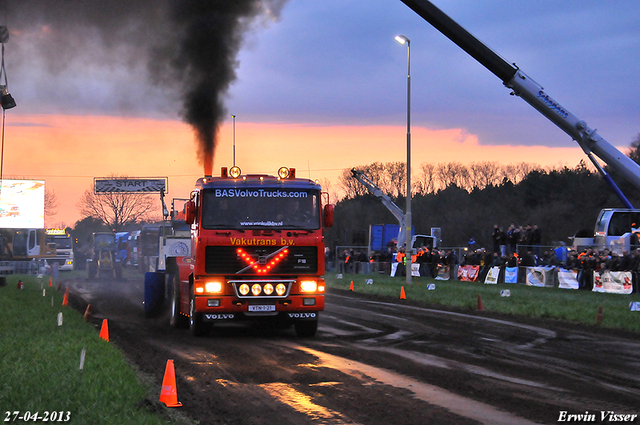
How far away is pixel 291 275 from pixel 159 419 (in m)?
6.70

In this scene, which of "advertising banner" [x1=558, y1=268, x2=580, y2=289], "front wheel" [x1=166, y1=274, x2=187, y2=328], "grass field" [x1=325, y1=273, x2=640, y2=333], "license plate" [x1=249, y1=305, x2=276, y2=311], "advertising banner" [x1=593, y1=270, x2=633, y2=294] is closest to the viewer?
"license plate" [x1=249, y1=305, x2=276, y2=311]

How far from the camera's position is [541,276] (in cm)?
2750

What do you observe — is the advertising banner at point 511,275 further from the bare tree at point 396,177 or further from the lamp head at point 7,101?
the bare tree at point 396,177

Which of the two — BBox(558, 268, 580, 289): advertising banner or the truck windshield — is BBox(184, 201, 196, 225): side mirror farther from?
BBox(558, 268, 580, 289): advertising banner

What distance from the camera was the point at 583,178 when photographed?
227 ft

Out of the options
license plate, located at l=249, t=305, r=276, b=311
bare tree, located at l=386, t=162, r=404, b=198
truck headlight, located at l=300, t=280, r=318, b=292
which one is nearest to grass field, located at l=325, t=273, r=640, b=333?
truck headlight, located at l=300, t=280, r=318, b=292

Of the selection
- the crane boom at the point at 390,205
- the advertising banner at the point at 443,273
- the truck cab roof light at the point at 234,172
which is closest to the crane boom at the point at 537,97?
the advertising banner at the point at 443,273

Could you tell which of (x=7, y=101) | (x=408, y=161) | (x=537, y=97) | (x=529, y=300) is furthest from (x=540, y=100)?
(x=7, y=101)

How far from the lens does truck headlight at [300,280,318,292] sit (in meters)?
13.6

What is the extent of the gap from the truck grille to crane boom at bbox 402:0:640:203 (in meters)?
12.5

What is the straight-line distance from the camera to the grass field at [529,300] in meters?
17.7

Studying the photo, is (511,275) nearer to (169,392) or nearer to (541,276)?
(541,276)

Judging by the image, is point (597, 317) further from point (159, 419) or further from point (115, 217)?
point (115, 217)

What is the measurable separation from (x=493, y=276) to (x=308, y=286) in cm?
1807
